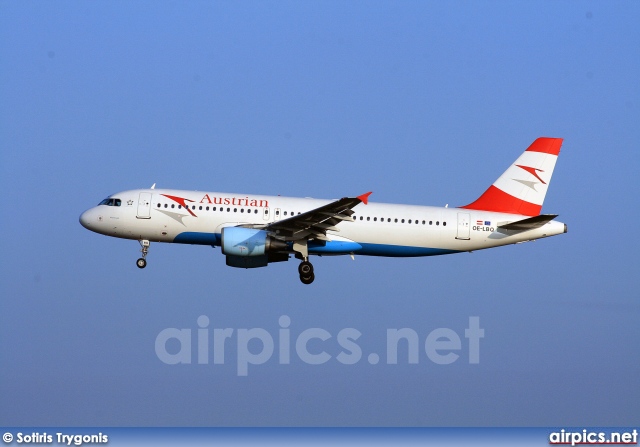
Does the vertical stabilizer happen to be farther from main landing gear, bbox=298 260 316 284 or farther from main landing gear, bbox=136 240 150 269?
main landing gear, bbox=136 240 150 269

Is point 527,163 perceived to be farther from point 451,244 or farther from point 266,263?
point 266,263

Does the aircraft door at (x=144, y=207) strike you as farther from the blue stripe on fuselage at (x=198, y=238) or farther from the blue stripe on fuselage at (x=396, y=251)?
the blue stripe on fuselage at (x=396, y=251)

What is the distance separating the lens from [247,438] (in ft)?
217

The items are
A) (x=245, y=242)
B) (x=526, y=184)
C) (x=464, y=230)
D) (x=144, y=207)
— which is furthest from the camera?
(x=526, y=184)

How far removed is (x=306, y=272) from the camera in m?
56.3

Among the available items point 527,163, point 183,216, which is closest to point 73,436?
point 183,216

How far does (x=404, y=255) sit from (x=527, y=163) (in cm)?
907

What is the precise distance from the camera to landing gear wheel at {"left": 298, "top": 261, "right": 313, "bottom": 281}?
2216 inches

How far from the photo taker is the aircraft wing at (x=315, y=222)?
53125 mm

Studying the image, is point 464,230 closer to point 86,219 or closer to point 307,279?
point 307,279

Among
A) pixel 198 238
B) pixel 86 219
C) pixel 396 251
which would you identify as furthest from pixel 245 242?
pixel 86 219

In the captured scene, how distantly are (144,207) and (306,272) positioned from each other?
867cm

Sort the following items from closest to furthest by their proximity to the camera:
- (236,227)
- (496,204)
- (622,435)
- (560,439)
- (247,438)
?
(622,435) → (560,439) → (236,227) → (496,204) → (247,438)

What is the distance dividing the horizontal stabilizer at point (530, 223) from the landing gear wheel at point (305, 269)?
31.8ft
